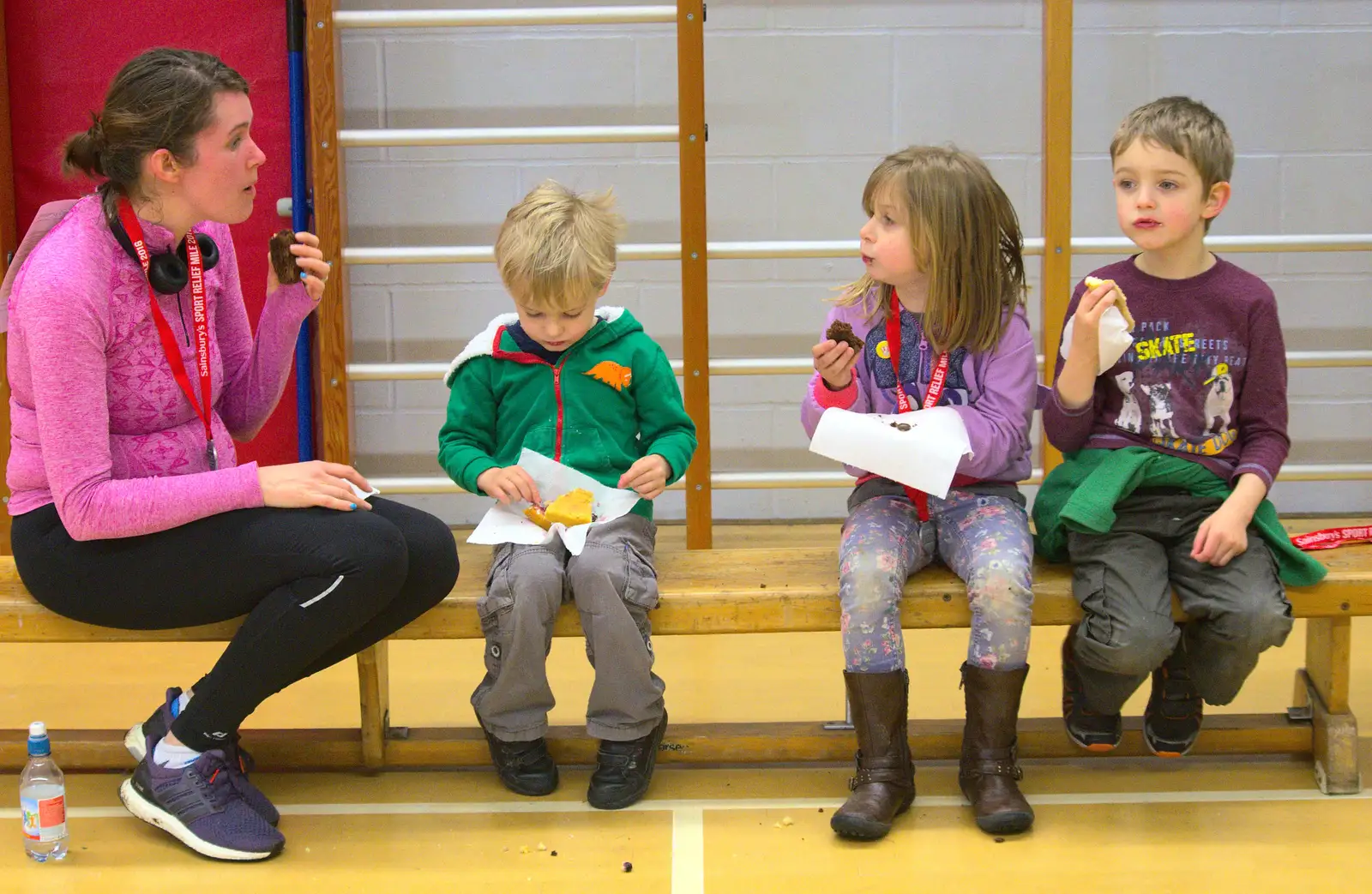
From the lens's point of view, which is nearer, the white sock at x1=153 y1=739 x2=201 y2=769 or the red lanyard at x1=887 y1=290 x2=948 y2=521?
the white sock at x1=153 y1=739 x2=201 y2=769

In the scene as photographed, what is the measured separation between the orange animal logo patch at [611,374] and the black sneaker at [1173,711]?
0.96m

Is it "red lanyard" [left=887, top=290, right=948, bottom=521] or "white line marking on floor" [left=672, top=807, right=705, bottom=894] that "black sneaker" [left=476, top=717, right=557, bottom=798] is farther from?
"red lanyard" [left=887, top=290, right=948, bottom=521]

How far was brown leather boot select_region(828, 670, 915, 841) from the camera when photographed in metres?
2.04

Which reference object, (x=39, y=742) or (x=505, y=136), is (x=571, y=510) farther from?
(x=505, y=136)

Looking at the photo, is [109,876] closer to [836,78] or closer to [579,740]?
[579,740]

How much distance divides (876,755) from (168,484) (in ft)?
3.60

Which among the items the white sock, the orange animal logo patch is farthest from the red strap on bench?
the white sock

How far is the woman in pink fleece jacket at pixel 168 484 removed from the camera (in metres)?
1.93

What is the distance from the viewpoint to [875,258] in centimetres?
218

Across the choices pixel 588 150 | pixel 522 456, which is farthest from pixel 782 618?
pixel 588 150

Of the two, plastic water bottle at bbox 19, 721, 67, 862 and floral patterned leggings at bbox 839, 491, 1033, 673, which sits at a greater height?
floral patterned leggings at bbox 839, 491, 1033, 673

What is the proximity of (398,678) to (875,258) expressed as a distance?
4.44 ft

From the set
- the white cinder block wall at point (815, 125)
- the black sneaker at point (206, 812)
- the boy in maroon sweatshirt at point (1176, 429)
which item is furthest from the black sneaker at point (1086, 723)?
the white cinder block wall at point (815, 125)

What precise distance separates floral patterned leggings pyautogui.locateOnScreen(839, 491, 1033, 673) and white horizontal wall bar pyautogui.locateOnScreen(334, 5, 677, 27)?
167 centimetres
